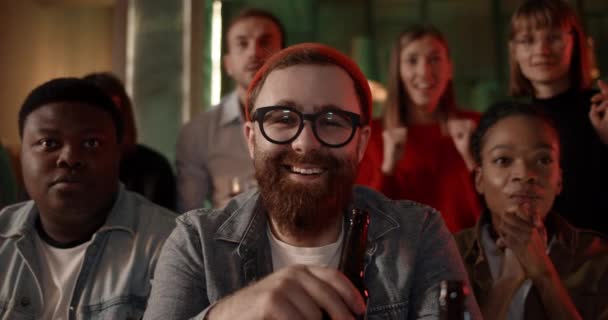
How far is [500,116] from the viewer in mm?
2357

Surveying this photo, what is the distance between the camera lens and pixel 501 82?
22.4 ft

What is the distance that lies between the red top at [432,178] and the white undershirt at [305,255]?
3.97ft

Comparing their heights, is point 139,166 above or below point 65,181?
below

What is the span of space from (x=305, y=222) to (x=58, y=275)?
890 mm

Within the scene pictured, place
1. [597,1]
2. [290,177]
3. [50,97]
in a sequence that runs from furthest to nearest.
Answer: [597,1] < [50,97] < [290,177]

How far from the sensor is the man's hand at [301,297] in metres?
1.07

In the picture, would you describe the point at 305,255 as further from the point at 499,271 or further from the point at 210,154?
the point at 210,154

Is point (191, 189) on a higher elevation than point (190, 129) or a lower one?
lower

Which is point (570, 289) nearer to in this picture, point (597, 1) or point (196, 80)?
point (196, 80)

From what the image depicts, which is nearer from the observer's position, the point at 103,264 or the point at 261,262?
the point at 261,262

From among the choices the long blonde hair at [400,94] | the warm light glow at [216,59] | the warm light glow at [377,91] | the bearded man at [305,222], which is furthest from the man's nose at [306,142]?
the warm light glow at [377,91]

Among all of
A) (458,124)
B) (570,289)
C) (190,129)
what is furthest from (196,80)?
(570,289)

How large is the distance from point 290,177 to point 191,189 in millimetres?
1624

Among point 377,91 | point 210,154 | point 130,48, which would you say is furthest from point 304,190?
point 377,91
